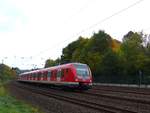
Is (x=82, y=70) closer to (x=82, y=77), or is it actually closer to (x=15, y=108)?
(x=82, y=77)

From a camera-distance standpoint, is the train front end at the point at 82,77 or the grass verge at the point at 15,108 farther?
the train front end at the point at 82,77

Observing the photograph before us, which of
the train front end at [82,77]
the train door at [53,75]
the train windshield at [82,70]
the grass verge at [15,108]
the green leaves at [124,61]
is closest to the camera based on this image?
the grass verge at [15,108]

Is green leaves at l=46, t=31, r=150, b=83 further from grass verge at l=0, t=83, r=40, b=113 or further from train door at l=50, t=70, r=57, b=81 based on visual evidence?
grass verge at l=0, t=83, r=40, b=113

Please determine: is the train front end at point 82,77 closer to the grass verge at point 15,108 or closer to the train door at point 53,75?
the train door at point 53,75

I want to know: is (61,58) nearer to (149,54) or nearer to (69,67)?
(149,54)

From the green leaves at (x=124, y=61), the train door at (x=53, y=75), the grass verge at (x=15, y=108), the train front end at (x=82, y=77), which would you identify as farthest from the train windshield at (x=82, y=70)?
the green leaves at (x=124, y=61)

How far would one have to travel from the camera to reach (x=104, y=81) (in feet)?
225

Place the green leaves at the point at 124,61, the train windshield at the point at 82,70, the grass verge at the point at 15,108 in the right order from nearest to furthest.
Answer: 1. the grass verge at the point at 15,108
2. the train windshield at the point at 82,70
3. the green leaves at the point at 124,61

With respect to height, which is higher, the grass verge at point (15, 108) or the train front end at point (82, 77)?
the train front end at point (82, 77)

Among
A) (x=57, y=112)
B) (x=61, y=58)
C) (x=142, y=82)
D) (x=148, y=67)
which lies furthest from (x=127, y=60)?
(x=61, y=58)

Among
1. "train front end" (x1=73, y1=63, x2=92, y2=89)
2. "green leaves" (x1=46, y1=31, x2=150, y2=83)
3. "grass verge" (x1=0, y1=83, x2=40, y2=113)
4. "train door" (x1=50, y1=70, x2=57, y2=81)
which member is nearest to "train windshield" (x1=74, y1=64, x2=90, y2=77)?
"train front end" (x1=73, y1=63, x2=92, y2=89)

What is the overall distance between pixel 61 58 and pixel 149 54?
6447 cm

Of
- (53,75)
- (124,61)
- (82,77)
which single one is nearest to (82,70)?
(82,77)

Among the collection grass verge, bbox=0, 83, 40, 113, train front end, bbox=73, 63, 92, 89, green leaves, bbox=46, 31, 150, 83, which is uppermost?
green leaves, bbox=46, 31, 150, 83
